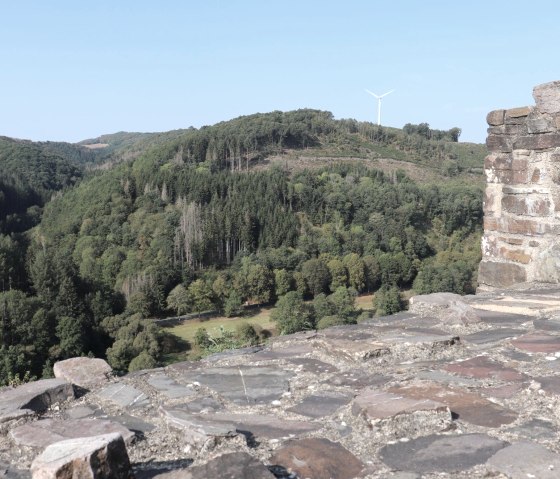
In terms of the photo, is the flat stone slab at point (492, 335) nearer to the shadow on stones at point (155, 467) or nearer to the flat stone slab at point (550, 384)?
the flat stone slab at point (550, 384)

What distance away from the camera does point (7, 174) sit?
107000 mm

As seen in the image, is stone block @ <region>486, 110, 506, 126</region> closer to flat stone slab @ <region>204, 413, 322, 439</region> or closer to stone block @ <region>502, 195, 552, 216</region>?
stone block @ <region>502, 195, 552, 216</region>

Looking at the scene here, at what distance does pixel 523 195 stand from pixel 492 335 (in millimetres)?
2640

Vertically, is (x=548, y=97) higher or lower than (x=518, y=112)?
higher

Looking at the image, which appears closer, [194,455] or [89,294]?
[194,455]

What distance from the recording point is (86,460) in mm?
1614

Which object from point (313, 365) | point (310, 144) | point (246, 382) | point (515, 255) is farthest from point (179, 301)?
point (310, 144)

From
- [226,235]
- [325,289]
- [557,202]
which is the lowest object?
[325,289]

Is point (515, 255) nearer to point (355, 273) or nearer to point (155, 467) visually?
point (155, 467)

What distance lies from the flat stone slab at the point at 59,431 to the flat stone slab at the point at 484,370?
1650mm

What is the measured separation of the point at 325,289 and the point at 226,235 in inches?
626

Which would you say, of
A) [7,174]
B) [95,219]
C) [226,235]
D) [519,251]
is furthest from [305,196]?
[519,251]

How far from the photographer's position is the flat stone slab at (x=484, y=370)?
283cm

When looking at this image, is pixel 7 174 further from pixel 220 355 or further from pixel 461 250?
pixel 220 355
